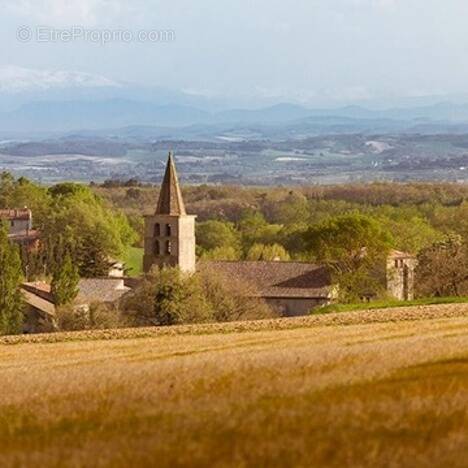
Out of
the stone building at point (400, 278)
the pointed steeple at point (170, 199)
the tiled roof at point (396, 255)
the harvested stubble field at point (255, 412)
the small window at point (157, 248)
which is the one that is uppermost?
the harvested stubble field at point (255, 412)

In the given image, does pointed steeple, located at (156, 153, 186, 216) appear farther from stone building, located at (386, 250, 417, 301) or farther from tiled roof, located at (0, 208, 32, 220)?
tiled roof, located at (0, 208, 32, 220)

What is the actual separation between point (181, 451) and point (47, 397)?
22.9 feet

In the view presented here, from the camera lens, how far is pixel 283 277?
298 feet

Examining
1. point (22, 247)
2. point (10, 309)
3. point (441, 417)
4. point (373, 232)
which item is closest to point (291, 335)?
point (441, 417)

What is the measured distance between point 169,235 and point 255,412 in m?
77.1

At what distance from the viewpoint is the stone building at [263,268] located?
86.8 meters

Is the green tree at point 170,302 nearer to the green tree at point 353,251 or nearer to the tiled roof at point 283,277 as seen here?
the green tree at point 353,251

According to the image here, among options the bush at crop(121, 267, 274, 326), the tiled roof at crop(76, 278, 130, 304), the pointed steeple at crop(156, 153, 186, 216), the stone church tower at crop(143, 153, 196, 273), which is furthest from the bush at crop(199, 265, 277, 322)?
the pointed steeple at crop(156, 153, 186, 216)

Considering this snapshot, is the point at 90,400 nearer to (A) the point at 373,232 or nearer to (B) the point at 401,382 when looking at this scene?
(B) the point at 401,382

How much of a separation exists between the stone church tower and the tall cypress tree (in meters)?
13.1

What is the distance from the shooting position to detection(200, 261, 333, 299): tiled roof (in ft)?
290

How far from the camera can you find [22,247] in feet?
415

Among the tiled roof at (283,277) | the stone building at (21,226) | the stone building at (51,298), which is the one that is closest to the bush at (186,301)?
the stone building at (51,298)

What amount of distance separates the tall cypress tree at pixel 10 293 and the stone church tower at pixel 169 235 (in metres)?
13.1
